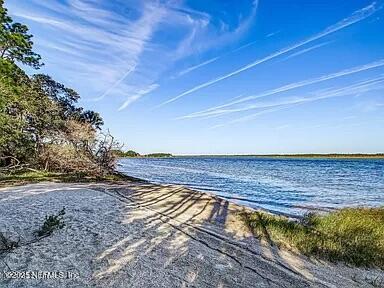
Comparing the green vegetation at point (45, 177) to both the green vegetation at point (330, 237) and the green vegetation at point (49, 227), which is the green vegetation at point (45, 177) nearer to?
the green vegetation at point (49, 227)

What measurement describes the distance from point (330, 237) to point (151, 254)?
5158 mm

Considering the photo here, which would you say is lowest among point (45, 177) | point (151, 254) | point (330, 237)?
point (330, 237)

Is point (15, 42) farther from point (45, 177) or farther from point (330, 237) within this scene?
point (330, 237)

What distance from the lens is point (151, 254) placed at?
651cm

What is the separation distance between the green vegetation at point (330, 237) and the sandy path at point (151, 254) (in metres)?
0.50

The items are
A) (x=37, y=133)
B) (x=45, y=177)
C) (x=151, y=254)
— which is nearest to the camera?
(x=151, y=254)

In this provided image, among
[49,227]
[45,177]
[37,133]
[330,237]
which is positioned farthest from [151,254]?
[37,133]

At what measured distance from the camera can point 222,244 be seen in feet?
24.7

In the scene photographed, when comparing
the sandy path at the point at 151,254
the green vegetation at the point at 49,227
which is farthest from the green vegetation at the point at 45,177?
the green vegetation at the point at 49,227

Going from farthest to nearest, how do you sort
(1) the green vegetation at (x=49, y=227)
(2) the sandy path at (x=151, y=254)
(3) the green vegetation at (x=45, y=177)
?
(3) the green vegetation at (x=45, y=177) < (1) the green vegetation at (x=49, y=227) < (2) the sandy path at (x=151, y=254)

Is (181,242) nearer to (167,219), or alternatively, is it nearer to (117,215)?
(167,219)

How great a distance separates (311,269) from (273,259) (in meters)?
0.74

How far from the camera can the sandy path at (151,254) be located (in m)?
5.56

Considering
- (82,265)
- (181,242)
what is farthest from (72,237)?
(181,242)
